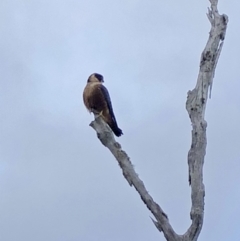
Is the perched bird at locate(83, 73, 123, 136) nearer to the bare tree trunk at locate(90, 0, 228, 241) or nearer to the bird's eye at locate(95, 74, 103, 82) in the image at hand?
the bird's eye at locate(95, 74, 103, 82)

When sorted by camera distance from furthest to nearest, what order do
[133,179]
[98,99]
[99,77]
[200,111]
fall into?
1. [99,77]
2. [98,99]
3. [200,111]
4. [133,179]

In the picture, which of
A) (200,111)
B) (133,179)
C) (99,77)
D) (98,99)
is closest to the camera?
(133,179)

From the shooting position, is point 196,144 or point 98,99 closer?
point 196,144

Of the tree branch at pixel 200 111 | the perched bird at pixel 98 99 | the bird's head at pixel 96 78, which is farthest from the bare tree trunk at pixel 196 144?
the bird's head at pixel 96 78

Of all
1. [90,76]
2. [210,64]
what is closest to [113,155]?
[210,64]

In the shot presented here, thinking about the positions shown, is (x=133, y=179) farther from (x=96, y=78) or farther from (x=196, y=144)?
(x=96, y=78)

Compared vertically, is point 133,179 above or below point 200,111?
below

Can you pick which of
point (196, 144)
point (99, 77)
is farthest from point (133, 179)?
point (99, 77)

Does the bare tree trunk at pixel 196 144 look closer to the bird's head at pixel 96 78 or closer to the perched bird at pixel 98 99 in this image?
the perched bird at pixel 98 99

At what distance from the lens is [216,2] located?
739cm

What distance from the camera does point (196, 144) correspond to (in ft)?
21.5

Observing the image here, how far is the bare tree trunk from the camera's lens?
6.25 m

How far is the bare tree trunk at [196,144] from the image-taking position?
625 cm

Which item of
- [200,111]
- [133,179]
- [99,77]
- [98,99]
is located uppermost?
[99,77]
